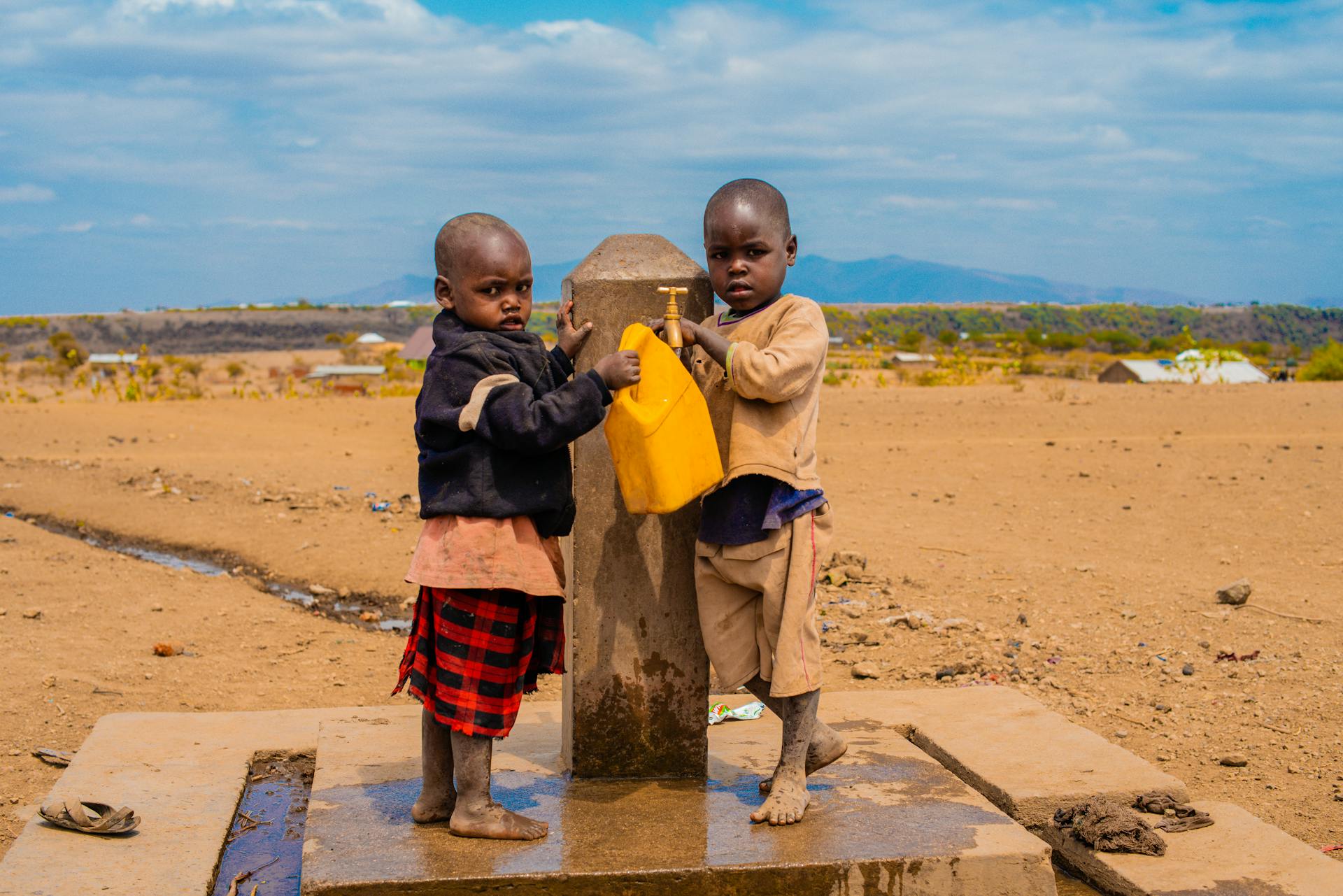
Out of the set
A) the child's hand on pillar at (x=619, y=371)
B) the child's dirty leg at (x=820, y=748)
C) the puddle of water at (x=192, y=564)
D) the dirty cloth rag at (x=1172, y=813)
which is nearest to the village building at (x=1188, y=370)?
the puddle of water at (x=192, y=564)

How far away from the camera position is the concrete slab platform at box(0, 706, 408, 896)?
129 inches

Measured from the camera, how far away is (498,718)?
10.5 feet

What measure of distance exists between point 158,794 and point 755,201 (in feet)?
8.57

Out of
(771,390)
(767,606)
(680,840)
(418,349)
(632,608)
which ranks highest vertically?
(771,390)

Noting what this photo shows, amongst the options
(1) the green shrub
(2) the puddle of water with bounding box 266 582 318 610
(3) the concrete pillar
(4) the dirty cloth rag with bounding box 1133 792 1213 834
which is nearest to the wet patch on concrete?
(4) the dirty cloth rag with bounding box 1133 792 1213 834

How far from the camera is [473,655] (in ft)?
10.5

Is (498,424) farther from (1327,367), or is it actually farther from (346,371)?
(346,371)

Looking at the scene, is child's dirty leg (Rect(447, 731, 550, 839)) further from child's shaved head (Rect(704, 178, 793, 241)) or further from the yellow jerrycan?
child's shaved head (Rect(704, 178, 793, 241))

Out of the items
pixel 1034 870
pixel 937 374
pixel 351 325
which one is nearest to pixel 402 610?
pixel 1034 870

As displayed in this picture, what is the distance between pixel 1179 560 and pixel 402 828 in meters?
6.59

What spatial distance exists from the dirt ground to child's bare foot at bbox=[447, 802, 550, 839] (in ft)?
5.66

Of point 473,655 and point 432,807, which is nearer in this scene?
point 473,655

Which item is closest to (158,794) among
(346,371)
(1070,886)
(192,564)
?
(1070,886)

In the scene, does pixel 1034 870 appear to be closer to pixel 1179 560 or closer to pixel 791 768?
pixel 791 768
